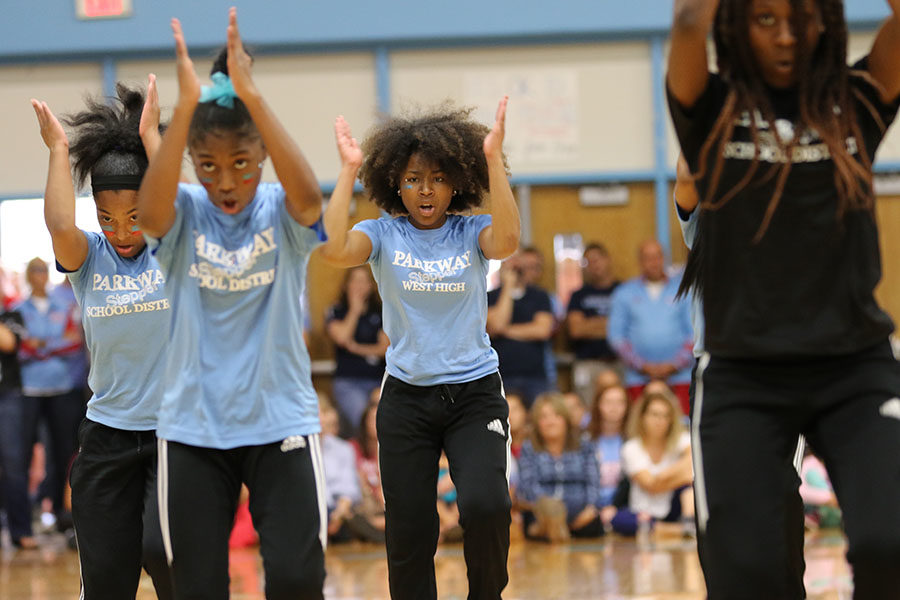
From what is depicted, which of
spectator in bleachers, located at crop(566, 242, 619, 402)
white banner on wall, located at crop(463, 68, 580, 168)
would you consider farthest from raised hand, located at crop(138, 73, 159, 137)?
white banner on wall, located at crop(463, 68, 580, 168)

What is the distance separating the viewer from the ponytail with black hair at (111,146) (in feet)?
13.5

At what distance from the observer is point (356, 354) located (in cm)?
914

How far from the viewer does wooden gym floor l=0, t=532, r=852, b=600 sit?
6031 mm

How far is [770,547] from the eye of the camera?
2822 mm

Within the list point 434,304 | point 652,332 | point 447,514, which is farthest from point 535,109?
point 434,304

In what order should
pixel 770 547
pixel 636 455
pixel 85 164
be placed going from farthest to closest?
pixel 636 455 → pixel 85 164 → pixel 770 547

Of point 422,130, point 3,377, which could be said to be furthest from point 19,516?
point 422,130

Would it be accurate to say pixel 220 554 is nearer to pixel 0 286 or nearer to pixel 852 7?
pixel 0 286

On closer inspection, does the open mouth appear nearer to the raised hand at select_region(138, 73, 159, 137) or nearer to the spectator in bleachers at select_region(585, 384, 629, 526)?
the raised hand at select_region(138, 73, 159, 137)

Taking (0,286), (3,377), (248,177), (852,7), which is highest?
(852,7)

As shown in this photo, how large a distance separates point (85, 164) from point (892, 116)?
2.83m

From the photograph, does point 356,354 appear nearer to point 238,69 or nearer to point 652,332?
point 652,332

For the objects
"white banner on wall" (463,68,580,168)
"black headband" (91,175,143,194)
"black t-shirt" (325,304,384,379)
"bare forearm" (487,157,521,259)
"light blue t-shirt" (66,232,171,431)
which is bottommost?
"black t-shirt" (325,304,384,379)

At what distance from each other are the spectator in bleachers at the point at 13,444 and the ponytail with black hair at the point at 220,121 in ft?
18.4
